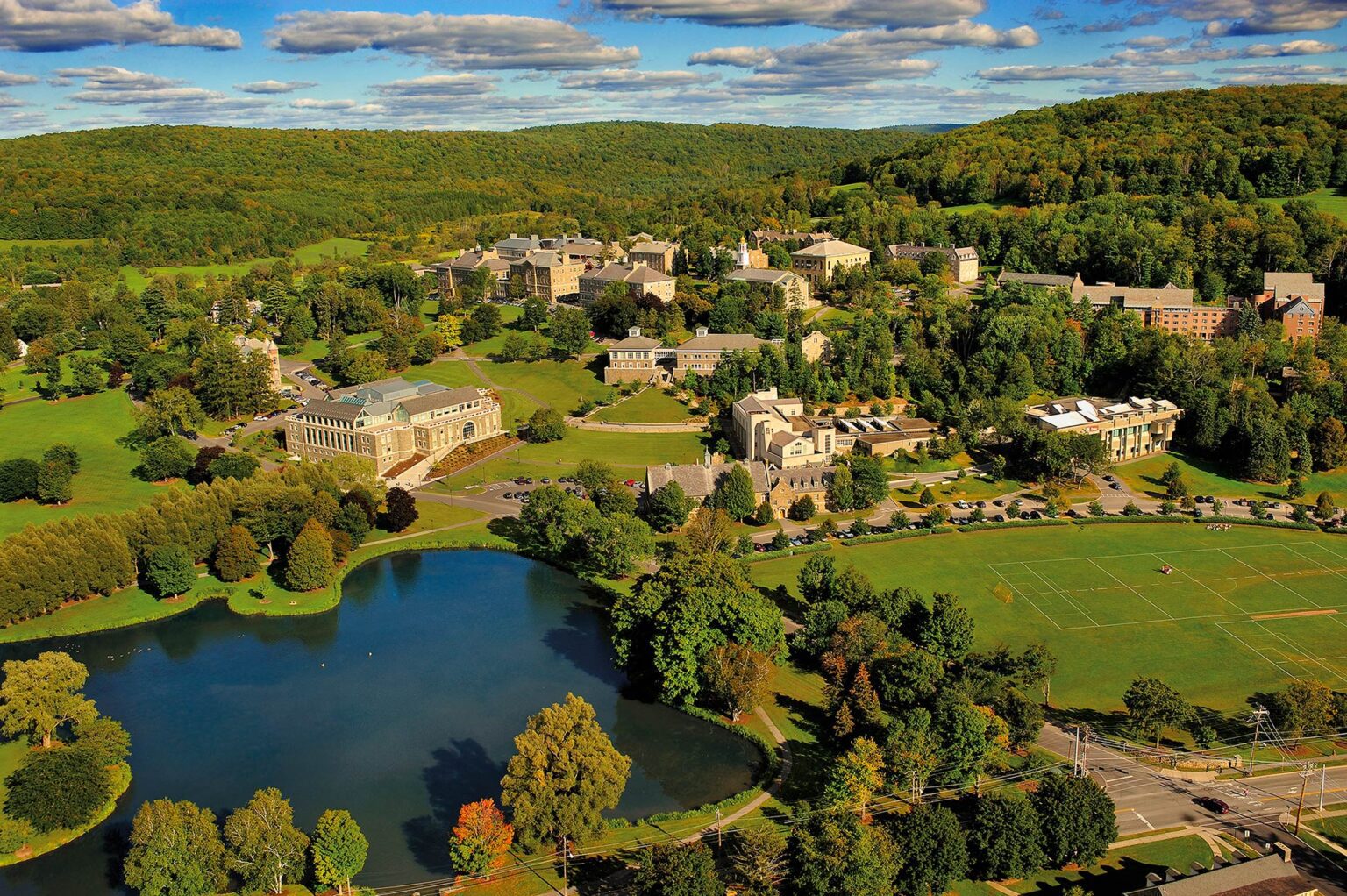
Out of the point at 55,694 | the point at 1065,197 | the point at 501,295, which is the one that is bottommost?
the point at 55,694

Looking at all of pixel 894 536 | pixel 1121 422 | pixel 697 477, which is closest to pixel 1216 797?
pixel 894 536

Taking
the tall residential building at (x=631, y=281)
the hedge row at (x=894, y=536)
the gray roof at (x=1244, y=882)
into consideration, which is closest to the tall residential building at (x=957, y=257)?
the tall residential building at (x=631, y=281)

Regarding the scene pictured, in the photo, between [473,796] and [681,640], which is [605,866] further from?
[681,640]

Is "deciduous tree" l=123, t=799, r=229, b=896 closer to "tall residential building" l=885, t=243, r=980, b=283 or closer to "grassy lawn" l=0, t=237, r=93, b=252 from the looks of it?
"tall residential building" l=885, t=243, r=980, b=283

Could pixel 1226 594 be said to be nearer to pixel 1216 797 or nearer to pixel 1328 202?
pixel 1216 797

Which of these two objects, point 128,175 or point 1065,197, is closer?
point 1065,197

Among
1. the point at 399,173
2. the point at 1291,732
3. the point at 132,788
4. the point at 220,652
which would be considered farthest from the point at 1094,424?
the point at 399,173

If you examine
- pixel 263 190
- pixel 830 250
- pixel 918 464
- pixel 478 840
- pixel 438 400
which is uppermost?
pixel 263 190
